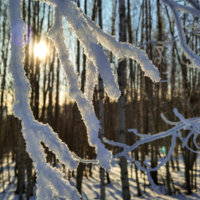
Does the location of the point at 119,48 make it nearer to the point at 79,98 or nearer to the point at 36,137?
the point at 79,98

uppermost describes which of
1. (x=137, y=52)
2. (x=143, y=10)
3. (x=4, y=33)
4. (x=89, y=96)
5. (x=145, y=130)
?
(x=143, y=10)

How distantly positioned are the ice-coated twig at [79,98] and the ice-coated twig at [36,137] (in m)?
0.06

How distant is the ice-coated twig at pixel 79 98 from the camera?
0.37 metres

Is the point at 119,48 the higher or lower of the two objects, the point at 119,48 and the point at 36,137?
the higher

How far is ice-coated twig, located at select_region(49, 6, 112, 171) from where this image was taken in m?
0.37

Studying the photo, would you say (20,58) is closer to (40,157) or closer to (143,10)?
(40,157)

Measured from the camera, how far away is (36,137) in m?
0.35

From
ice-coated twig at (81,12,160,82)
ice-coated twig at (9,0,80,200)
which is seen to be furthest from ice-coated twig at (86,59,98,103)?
ice-coated twig at (9,0,80,200)

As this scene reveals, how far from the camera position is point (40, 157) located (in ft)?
1.13

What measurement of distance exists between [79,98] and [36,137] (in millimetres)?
115

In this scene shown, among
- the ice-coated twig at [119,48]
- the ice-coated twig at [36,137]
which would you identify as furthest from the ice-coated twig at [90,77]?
the ice-coated twig at [36,137]

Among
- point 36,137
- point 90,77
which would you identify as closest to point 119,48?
point 90,77

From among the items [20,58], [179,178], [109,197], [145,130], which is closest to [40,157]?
[20,58]

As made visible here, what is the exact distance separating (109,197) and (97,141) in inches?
229
